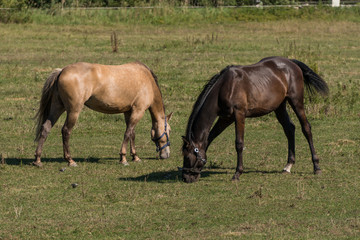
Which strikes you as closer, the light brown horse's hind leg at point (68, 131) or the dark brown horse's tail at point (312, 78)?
the dark brown horse's tail at point (312, 78)

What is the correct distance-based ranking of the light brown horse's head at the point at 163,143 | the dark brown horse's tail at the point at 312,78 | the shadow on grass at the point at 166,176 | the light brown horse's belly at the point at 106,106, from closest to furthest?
1. the shadow on grass at the point at 166,176
2. the dark brown horse's tail at the point at 312,78
3. the light brown horse's belly at the point at 106,106
4. the light brown horse's head at the point at 163,143

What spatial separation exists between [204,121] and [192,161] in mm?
591

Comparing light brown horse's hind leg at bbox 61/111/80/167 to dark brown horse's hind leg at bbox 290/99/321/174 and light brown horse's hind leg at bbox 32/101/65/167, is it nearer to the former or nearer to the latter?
light brown horse's hind leg at bbox 32/101/65/167

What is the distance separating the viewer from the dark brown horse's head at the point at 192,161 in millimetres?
9477

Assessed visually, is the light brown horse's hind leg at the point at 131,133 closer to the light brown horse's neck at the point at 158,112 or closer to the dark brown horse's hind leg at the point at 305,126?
the light brown horse's neck at the point at 158,112

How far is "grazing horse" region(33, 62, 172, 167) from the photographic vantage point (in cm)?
1066

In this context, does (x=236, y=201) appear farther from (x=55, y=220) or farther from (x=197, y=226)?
(x=55, y=220)

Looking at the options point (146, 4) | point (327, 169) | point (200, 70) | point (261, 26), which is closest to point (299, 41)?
point (261, 26)

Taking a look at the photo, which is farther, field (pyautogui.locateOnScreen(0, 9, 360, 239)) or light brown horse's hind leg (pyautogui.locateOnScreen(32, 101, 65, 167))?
light brown horse's hind leg (pyautogui.locateOnScreen(32, 101, 65, 167))

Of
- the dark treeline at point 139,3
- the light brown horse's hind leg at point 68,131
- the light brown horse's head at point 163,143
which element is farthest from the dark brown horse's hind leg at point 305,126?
the dark treeline at point 139,3

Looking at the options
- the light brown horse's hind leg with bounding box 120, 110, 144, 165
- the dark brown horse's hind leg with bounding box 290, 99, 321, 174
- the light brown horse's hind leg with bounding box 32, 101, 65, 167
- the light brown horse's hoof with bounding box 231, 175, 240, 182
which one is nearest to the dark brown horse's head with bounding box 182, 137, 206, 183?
the light brown horse's hoof with bounding box 231, 175, 240, 182

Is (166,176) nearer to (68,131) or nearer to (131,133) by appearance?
(131,133)

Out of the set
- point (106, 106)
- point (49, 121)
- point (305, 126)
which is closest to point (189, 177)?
point (305, 126)

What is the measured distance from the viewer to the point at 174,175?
10211 millimetres
